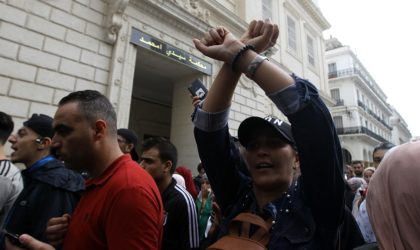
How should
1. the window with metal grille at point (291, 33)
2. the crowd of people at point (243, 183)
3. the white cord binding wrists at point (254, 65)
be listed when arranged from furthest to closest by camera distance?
the window with metal grille at point (291, 33) < the white cord binding wrists at point (254, 65) < the crowd of people at point (243, 183)

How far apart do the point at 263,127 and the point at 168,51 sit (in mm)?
7441

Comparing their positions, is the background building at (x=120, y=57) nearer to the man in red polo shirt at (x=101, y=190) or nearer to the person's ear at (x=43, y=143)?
the person's ear at (x=43, y=143)

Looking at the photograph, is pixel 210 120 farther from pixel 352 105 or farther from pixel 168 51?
pixel 352 105

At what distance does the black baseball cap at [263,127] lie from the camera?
1.38 m

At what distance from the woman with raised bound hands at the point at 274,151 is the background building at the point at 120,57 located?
5.41m

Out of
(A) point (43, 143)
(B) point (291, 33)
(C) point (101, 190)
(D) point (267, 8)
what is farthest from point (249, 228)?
(B) point (291, 33)

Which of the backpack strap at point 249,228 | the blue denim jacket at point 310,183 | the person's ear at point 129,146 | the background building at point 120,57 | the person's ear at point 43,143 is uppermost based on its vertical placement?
the background building at point 120,57

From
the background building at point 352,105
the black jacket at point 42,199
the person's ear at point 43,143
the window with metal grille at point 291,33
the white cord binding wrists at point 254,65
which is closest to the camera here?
the white cord binding wrists at point 254,65

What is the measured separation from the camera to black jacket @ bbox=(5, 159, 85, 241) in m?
2.02

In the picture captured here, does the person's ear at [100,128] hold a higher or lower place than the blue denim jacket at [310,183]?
higher

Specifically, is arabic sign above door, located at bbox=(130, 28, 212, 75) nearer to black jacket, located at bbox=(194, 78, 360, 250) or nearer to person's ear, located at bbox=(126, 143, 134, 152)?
person's ear, located at bbox=(126, 143, 134, 152)

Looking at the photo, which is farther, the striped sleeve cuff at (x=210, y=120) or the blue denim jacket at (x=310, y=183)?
the striped sleeve cuff at (x=210, y=120)

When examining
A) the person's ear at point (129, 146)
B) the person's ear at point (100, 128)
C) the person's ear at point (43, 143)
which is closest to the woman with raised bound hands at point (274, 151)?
the person's ear at point (100, 128)

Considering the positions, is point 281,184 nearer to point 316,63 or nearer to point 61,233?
point 61,233
